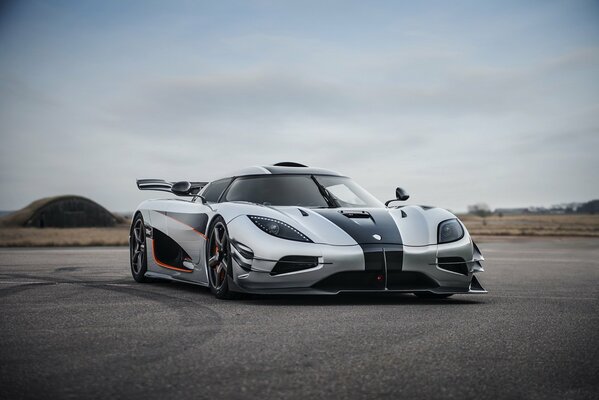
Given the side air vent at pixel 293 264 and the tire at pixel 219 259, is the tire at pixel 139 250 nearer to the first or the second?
the tire at pixel 219 259

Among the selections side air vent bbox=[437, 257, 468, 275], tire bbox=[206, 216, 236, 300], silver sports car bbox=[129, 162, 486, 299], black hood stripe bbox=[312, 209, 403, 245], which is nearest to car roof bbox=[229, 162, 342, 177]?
silver sports car bbox=[129, 162, 486, 299]

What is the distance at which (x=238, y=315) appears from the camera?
19.1ft

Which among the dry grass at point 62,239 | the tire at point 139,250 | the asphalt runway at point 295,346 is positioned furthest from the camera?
the dry grass at point 62,239

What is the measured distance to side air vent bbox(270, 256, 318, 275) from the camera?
21.7 feet

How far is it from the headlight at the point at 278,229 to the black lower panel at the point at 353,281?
0.41 metres

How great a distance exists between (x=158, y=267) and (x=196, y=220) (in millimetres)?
1243

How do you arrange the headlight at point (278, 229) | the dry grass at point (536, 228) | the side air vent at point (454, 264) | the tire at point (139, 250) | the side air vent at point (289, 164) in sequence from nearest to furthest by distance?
the headlight at point (278, 229) → the side air vent at point (454, 264) → the side air vent at point (289, 164) → the tire at point (139, 250) → the dry grass at point (536, 228)

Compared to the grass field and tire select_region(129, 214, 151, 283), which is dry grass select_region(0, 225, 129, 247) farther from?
tire select_region(129, 214, 151, 283)

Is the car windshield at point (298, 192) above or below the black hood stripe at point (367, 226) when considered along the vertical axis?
above

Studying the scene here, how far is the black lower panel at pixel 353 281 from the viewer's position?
664cm

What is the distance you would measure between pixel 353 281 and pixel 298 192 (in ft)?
4.96

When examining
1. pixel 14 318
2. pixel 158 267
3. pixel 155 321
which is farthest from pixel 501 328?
pixel 158 267

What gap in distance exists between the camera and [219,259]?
7262mm

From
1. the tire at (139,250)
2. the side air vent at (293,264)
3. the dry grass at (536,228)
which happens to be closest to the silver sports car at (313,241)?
the side air vent at (293,264)
